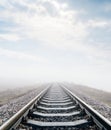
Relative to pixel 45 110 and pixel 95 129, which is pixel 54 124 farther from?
pixel 45 110

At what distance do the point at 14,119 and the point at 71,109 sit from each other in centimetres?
345

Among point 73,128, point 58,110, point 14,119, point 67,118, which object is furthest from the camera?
point 58,110

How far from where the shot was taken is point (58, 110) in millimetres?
9023

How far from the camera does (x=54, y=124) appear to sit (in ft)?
20.6

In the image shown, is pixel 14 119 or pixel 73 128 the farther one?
pixel 14 119

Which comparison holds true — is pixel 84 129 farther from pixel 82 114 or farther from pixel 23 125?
pixel 82 114

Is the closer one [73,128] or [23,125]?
[73,128]

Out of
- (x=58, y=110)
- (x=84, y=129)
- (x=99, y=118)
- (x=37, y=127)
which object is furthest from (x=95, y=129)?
(x=58, y=110)

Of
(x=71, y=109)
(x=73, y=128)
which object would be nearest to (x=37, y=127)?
(x=73, y=128)

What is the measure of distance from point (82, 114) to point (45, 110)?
58.2 inches

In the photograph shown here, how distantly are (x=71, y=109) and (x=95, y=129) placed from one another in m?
3.43

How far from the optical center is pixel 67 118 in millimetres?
7340

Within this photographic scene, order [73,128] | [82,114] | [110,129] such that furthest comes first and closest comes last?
[82,114]
[73,128]
[110,129]

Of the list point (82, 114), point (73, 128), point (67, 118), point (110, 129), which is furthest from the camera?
point (82, 114)
